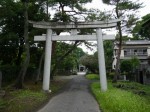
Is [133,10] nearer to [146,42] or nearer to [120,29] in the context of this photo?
[120,29]

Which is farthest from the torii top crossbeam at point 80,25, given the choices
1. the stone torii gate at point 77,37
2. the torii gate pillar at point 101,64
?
the torii gate pillar at point 101,64

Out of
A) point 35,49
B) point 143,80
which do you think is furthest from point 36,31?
point 143,80

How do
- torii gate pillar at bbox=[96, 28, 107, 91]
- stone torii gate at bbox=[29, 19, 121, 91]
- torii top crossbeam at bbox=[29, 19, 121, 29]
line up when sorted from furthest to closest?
torii top crossbeam at bbox=[29, 19, 121, 29] → stone torii gate at bbox=[29, 19, 121, 91] → torii gate pillar at bbox=[96, 28, 107, 91]

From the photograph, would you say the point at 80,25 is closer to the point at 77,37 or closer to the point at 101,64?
the point at 77,37

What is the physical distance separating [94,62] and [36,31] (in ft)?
114

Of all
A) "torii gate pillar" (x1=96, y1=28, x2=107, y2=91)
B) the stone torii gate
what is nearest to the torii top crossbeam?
the stone torii gate

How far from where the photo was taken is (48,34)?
A: 22.8 m

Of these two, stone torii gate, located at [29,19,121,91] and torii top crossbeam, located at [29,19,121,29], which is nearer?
stone torii gate, located at [29,19,121,91]

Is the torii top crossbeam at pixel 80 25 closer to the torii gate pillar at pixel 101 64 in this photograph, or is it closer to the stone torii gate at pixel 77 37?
the stone torii gate at pixel 77 37

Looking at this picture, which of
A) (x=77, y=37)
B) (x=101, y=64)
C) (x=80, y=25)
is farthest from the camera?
(x=80, y=25)

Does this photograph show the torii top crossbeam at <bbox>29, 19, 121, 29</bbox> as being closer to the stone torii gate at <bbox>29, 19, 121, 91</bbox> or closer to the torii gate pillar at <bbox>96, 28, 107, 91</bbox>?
the stone torii gate at <bbox>29, 19, 121, 91</bbox>

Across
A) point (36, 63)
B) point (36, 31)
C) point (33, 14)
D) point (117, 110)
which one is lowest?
point (117, 110)

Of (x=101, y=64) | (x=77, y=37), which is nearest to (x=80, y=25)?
(x=77, y=37)

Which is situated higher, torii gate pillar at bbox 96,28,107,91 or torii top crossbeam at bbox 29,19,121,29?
torii top crossbeam at bbox 29,19,121,29
